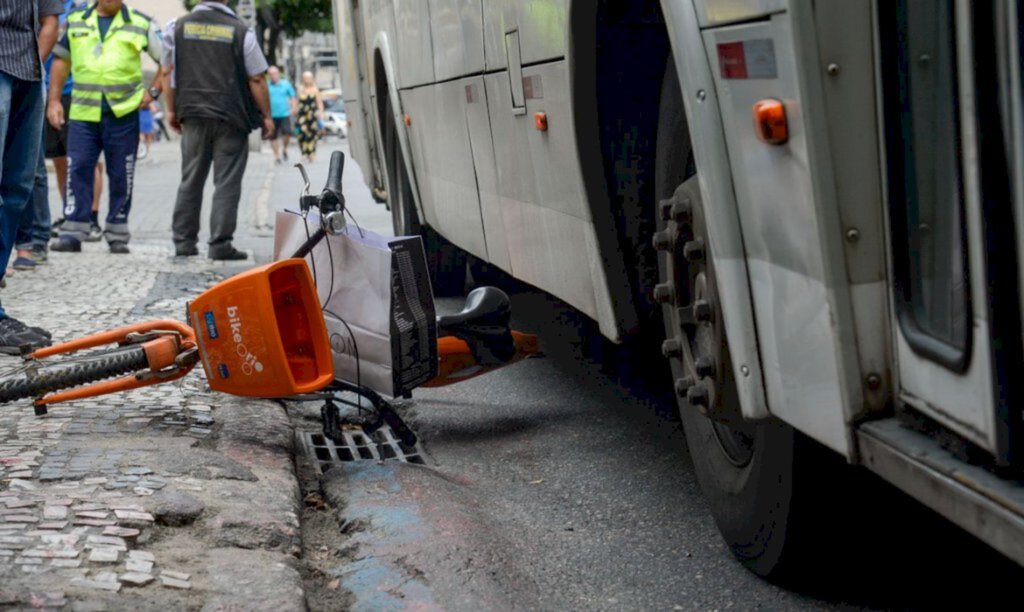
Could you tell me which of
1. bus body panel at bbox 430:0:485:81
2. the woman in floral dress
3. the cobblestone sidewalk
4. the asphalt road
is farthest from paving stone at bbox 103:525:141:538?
the woman in floral dress

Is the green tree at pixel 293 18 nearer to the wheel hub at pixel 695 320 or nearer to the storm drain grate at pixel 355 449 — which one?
the storm drain grate at pixel 355 449

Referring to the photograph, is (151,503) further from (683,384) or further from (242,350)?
(683,384)

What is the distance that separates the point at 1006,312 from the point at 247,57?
28.4 feet

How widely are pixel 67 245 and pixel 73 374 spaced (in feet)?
20.0

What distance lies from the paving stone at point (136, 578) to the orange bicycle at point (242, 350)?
4.08ft

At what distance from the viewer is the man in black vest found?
9.95 m

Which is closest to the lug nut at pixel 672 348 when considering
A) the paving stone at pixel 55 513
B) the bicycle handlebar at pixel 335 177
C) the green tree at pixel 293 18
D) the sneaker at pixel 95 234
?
the paving stone at pixel 55 513

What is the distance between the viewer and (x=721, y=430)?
11.4ft

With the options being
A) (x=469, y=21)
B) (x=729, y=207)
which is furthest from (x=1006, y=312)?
(x=469, y=21)

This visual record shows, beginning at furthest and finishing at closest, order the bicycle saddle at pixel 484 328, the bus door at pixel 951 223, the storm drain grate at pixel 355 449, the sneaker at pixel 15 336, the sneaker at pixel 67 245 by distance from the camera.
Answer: the sneaker at pixel 67 245, the sneaker at pixel 15 336, the bicycle saddle at pixel 484 328, the storm drain grate at pixel 355 449, the bus door at pixel 951 223

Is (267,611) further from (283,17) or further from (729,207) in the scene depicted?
(283,17)

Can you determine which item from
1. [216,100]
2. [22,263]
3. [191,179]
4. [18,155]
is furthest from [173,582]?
[191,179]

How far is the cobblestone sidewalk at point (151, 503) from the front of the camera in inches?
122

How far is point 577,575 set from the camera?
3.48 m
